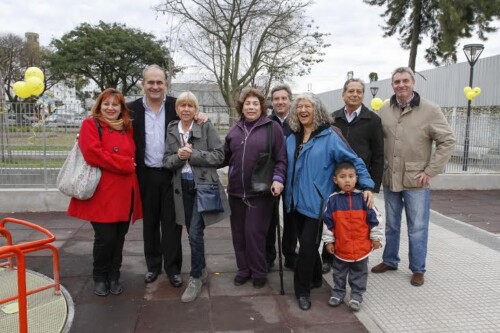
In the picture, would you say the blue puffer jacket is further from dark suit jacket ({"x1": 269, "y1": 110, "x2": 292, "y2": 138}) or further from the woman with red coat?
the woman with red coat

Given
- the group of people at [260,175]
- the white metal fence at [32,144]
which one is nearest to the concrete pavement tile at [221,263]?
the group of people at [260,175]

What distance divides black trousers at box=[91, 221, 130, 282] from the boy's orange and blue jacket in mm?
1838

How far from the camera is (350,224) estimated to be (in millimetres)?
3467

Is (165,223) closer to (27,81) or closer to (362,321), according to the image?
(362,321)

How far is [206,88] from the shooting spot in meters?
27.4

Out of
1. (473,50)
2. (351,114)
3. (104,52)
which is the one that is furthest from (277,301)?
(104,52)

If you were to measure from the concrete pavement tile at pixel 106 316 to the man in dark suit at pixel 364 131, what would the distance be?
244 centimetres

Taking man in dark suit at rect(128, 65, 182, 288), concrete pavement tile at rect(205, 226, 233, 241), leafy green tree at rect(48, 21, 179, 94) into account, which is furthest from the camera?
leafy green tree at rect(48, 21, 179, 94)

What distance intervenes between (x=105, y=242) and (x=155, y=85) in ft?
4.76

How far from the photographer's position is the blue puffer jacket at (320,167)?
347 cm

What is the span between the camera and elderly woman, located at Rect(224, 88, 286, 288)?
3.68 m

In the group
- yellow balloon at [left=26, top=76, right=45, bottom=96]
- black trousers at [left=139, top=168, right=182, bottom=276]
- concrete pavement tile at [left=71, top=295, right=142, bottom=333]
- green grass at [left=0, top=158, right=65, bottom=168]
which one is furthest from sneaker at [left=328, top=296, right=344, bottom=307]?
yellow balloon at [left=26, top=76, right=45, bottom=96]

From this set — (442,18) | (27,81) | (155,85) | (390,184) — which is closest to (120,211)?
(155,85)

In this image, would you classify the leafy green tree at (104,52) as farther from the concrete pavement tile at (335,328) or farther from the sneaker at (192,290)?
the concrete pavement tile at (335,328)
